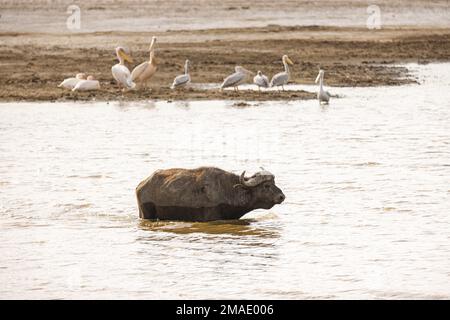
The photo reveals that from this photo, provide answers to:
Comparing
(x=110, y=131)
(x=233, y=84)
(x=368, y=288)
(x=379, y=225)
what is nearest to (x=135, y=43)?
(x=233, y=84)

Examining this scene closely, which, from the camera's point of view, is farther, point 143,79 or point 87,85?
point 143,79

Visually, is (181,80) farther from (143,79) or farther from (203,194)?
(203,194)

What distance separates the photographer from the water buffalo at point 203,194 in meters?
11.3

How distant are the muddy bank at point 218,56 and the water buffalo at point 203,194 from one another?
11759 mm

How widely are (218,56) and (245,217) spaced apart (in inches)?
713

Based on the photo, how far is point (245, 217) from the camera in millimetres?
12109

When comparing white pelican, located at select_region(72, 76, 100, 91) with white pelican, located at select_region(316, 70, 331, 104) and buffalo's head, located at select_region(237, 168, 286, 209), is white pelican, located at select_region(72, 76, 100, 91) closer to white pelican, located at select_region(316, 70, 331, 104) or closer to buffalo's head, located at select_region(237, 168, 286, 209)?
white pelican, located at select_region(316, 70, 331, 104)

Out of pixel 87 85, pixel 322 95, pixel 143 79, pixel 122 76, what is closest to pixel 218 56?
pixel 143 79

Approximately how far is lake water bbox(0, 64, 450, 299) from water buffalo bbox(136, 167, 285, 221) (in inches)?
5.9

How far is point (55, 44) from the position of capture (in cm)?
3278

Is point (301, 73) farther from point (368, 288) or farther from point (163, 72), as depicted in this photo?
point (368, 288)

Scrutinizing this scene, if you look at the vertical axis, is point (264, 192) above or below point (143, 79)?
above

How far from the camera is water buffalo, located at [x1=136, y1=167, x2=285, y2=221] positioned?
11.3 meters
